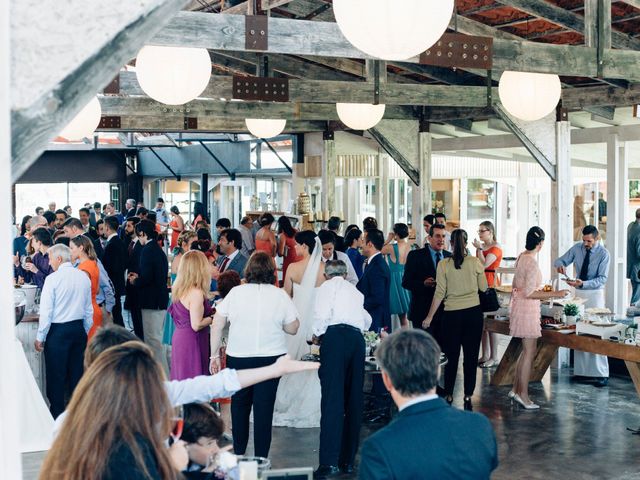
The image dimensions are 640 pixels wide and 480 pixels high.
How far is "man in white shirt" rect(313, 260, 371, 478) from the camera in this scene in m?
5.31

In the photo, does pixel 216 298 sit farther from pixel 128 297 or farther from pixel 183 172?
pixel 183 172

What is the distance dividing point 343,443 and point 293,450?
0.59 meters

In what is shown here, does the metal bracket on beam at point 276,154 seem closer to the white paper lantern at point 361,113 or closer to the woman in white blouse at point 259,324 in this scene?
the white paper lantern at point 361,113

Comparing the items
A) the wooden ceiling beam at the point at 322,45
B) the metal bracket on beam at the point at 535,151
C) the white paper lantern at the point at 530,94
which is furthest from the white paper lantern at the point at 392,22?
the metal bracket on beam at the point at 535,151

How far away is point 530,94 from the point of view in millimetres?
6609

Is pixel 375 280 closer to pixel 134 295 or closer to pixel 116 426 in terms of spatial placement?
pixel 134 295

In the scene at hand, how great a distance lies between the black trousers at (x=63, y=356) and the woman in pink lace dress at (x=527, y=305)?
11.2 feet

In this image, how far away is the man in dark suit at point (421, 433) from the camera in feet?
7.57

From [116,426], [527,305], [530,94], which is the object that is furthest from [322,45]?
[116,426]

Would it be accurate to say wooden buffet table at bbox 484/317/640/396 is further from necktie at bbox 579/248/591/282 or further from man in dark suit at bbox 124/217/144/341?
man in dark suit at bbox 124/217/144/341

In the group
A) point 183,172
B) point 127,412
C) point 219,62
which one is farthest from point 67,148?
point 127,412

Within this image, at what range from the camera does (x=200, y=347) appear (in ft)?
20.3

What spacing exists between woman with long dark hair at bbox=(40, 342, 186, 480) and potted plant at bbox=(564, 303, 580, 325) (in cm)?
596

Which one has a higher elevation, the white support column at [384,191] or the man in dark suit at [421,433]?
the white support column at [384,191]
